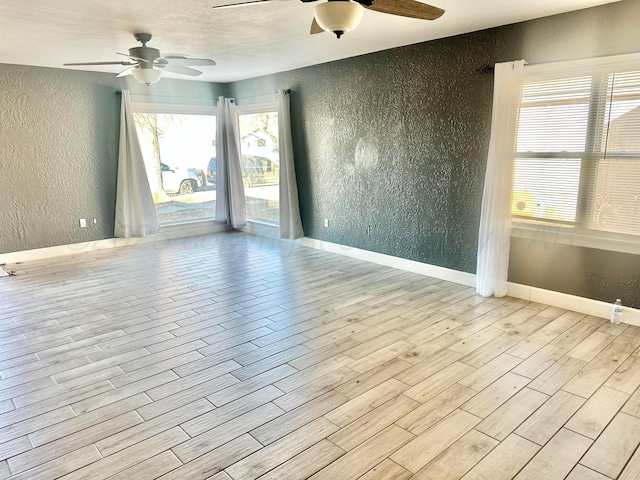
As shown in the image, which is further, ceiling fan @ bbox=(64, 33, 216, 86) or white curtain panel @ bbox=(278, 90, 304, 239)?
white curtain panel @ bbox=(278, 90, 304, 239)

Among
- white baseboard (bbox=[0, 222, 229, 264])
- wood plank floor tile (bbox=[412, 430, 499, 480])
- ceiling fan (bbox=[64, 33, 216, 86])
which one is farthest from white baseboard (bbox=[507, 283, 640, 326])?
white baseboard (bbox=[0, 222, 229, 264])

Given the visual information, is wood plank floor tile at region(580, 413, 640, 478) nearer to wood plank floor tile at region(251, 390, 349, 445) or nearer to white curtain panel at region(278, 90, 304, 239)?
wood plank floor tile at region(251, 390, 349, 445)

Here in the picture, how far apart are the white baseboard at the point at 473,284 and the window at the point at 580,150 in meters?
0.62

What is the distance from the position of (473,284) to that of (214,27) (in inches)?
136

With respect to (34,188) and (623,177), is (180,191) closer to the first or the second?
(34,188)

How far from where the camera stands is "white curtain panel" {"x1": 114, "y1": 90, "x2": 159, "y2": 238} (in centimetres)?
622

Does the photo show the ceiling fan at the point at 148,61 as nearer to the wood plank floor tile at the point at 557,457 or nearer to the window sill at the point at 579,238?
the window sill at the point at 579,238

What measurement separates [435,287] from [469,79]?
207 cm

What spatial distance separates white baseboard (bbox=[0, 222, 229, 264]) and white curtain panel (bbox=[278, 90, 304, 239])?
1.77 meters

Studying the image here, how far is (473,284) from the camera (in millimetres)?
4539

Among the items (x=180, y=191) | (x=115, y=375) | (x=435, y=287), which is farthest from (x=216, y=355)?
(x=180, y=191)

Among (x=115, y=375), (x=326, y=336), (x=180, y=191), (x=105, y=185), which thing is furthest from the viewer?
(x=180, y=191)

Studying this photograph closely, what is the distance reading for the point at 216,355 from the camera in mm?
3123

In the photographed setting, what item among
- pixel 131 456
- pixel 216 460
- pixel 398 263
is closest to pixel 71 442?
pixel 131 456
